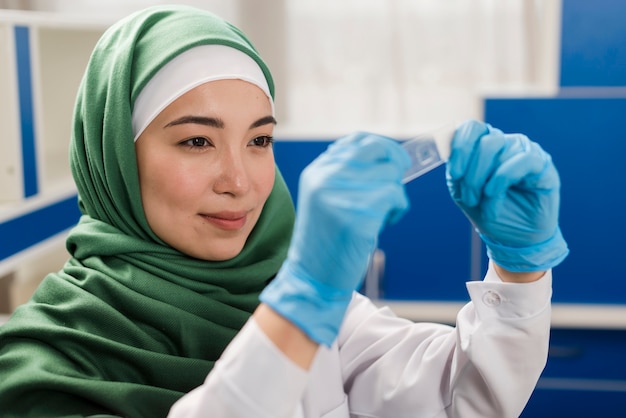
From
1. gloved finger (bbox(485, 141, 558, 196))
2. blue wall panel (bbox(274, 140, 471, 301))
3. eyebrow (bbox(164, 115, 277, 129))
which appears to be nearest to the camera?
gloved finger (bbox(485, 141, 558, 196))

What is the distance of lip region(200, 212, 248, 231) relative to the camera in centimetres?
124

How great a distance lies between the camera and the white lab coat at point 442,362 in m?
1.17

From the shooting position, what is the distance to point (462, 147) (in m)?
1.09

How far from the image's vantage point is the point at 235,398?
892mm

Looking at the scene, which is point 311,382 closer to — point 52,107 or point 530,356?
point 530,356

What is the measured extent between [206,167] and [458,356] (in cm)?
46

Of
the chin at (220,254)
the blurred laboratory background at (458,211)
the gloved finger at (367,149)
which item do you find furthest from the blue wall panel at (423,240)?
the gloved finger at (367,149)

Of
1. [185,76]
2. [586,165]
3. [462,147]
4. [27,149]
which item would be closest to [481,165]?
[462,147]

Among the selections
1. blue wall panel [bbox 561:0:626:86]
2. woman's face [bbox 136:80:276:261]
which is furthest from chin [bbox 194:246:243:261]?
blue wall panel [bbox 561:0:626:86]

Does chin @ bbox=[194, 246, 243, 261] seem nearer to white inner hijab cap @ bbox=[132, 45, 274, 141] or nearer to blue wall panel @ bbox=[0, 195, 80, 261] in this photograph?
white inner hijab cap @ bbox=[132, 45, 274, 141]

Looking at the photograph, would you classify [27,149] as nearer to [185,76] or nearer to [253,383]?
[185,76]

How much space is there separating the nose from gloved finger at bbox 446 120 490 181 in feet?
0.99

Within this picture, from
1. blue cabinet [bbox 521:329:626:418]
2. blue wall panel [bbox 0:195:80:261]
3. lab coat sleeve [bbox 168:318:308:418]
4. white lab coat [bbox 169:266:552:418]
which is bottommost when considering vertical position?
blue cabinet [bbox 521:329:626:418]

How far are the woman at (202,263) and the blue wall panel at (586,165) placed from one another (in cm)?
153
